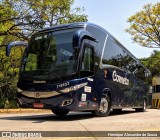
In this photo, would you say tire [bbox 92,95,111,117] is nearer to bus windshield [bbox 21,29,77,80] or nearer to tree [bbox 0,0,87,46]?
bus windshield [bbox 21,29,77,80]

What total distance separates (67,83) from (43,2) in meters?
10.8

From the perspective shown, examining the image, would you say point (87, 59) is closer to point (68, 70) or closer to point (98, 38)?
point (68, 70)

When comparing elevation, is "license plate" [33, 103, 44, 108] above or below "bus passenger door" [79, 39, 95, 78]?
below

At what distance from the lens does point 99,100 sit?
42.3 ft

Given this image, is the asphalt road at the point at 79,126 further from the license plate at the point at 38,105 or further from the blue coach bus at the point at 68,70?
the blue coach bus at the point at 68,70

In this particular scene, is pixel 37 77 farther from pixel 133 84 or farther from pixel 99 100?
pixel 133 84

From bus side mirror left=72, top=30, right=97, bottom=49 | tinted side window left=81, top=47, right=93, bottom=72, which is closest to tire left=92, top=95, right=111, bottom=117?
tinted side window left=81, top=47, right=93, bottom=72

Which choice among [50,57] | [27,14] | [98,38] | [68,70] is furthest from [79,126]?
[27,14]

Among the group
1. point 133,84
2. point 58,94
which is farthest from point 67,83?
point 133,84

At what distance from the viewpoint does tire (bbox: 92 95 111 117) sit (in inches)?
521

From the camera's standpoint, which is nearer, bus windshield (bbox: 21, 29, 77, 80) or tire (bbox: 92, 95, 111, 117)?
bus windshield (bbox: 21, 29, 77, 80)

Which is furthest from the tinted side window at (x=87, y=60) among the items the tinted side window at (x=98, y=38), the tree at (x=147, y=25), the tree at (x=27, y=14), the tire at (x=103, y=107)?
the tree at (x=147, y=25)

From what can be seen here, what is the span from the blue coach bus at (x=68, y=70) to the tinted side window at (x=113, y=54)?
0.04 m

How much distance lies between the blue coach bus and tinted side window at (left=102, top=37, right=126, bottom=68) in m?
0.04
